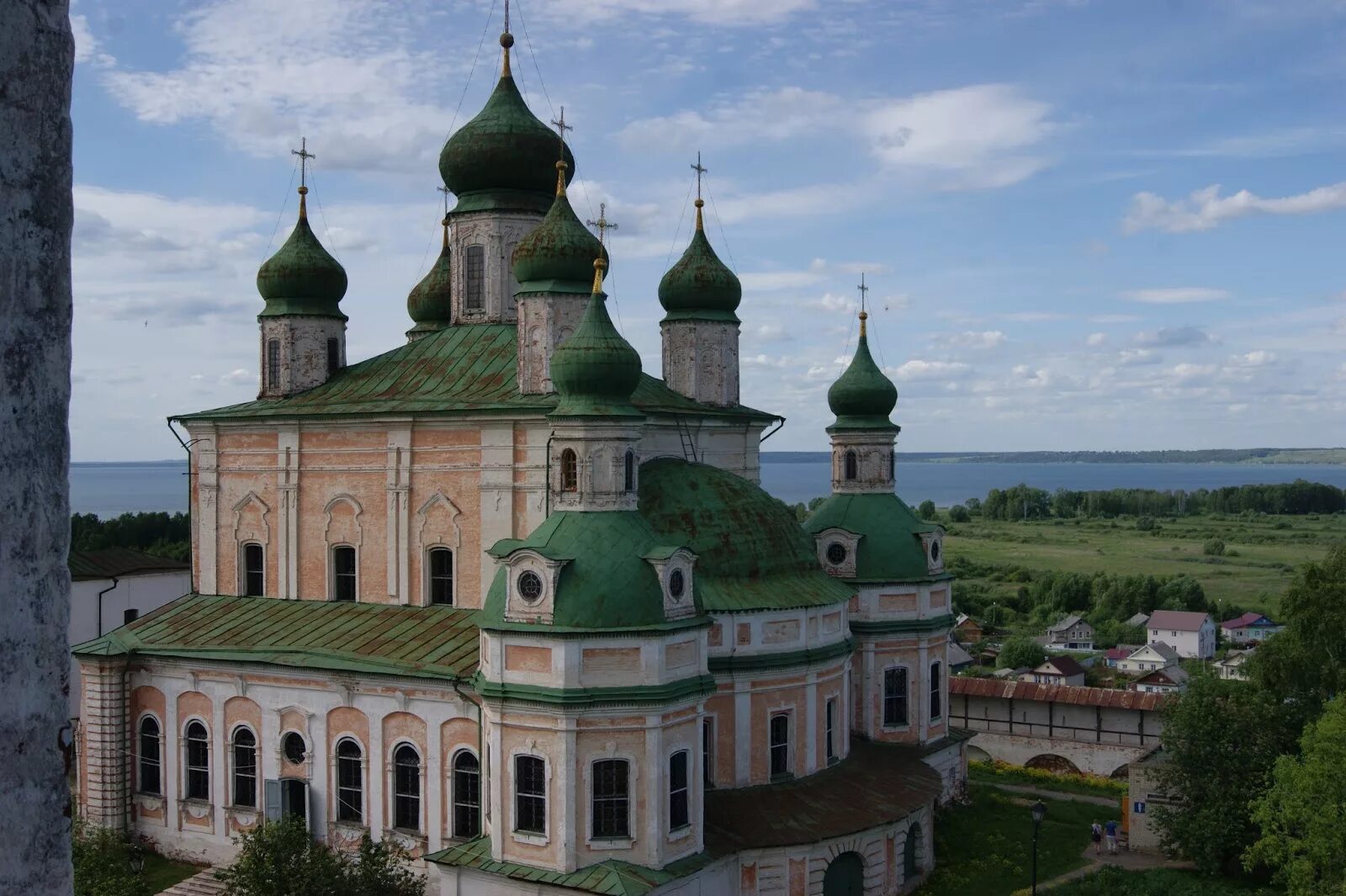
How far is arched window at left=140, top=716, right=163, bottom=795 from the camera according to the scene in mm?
24203

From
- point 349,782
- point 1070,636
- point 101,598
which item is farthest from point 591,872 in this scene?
point 1070,636

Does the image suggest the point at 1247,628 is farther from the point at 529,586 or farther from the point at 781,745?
the point at 529,586

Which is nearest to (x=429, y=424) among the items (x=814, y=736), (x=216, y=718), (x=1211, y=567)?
(x=216, y=718)

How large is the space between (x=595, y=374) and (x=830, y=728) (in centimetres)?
856

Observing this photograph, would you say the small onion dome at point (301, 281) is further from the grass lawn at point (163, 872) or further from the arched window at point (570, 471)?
the grass lawn at point (163, 872)

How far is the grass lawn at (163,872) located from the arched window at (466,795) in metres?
5.79

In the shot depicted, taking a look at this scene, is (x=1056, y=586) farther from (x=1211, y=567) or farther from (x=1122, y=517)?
(x=1122, y=517)

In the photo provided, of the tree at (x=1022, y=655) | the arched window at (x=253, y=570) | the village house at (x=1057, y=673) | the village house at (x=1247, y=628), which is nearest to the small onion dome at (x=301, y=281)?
the arched window at (x=253, y=570)

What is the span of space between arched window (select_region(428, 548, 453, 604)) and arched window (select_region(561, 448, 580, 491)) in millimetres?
4640

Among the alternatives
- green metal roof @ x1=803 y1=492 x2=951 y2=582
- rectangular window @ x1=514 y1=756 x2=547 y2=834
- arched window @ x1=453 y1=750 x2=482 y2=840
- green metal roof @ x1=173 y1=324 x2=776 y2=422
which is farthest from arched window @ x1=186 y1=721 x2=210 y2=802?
green metal roof @ x1=803 y1=492 x2=951 y2=582

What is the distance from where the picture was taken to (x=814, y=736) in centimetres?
2278

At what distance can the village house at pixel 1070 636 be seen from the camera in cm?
6606

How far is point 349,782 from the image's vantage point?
22.3 meters

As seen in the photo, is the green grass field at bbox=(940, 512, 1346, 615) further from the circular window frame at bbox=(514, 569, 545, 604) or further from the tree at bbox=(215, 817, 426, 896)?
the tree at bbox=(215, 817, 426, 896)
